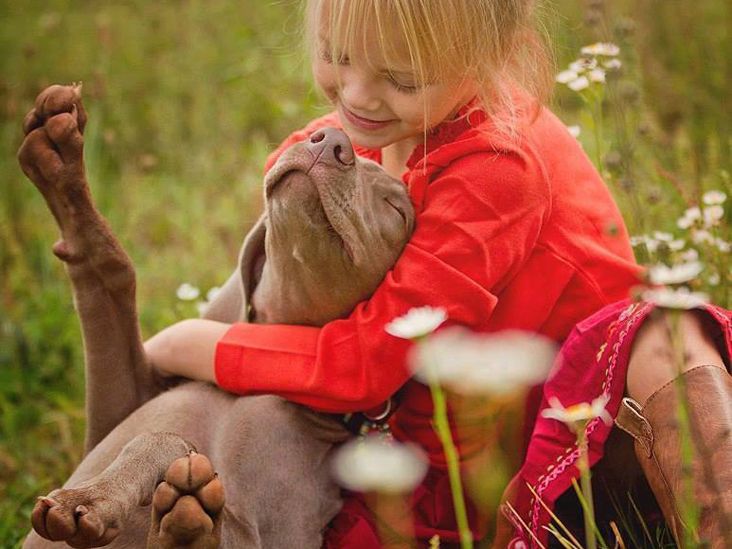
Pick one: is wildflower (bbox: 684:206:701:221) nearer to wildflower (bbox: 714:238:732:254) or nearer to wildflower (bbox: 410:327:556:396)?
wildflower (bbox: 714:238:732:254)

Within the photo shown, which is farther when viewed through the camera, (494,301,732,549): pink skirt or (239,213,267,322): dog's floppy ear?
(239,213,267,322): dog's floppy ear

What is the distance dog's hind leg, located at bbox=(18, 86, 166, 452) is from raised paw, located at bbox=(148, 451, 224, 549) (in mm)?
644

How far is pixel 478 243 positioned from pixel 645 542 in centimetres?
70

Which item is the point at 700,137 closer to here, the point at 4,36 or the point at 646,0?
the point at 646,0

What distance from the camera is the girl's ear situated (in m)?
2.53

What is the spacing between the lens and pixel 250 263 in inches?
100

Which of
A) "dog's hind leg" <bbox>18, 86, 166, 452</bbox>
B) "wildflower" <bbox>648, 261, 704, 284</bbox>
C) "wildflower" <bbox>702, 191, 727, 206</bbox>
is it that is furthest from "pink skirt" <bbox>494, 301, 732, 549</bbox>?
"dog's hind leg" <bbox>18, 86, 166, 452</bbox>

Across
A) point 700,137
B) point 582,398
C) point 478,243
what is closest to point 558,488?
point 582,398

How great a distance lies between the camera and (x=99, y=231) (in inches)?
94.5

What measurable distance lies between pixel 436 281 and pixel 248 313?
0.55 metres

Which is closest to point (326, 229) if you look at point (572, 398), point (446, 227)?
point (446, 227)

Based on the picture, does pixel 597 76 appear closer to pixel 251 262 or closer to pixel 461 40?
pixel 461 40

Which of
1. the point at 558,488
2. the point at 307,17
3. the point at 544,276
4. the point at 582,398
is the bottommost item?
the point at 558,488

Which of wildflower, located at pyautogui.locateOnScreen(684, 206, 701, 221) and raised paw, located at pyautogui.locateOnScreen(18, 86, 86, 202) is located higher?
raised paw, located at pyautogui.locateOnScreen(18, 86, 86, 202)
